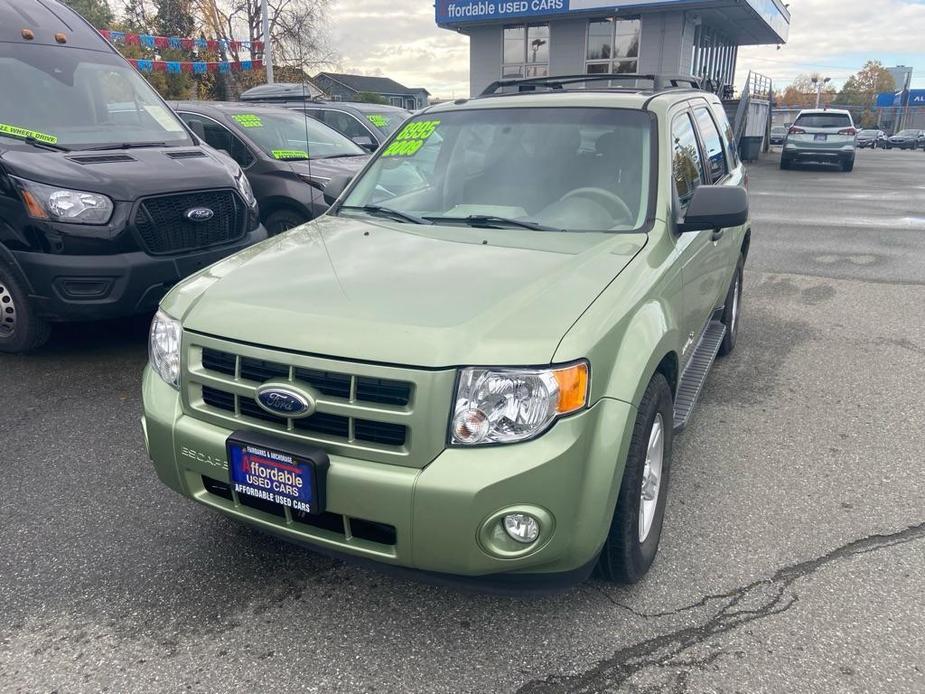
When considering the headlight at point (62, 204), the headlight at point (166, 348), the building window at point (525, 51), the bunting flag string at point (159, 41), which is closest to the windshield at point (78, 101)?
the headlight at point (62, 204)

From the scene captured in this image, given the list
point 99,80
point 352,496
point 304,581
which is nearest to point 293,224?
point 99,80

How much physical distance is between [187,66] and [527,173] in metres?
20.5

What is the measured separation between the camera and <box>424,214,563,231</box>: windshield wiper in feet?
10.6

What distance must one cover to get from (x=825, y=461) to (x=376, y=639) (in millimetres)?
2560

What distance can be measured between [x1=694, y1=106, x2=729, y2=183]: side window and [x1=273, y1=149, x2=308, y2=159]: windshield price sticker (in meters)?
4.25

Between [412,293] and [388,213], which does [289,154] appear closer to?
[388,213]

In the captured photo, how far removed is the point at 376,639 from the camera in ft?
8.27

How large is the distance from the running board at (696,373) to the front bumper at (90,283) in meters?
3.49

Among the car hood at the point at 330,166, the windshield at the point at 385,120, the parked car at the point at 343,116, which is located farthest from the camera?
the windshield at the point at 385,120

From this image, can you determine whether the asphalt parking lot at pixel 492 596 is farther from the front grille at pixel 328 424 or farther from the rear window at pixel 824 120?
the rear window at pixel 824 120

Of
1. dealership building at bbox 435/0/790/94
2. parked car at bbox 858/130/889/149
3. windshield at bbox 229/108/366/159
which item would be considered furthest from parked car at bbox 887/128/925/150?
windshield at bbox 229/108/366/159

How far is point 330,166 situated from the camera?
7.80m

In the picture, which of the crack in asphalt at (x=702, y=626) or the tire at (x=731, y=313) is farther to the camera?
the tire at (x=731, y=313)

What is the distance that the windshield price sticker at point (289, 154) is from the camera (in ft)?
24.8
